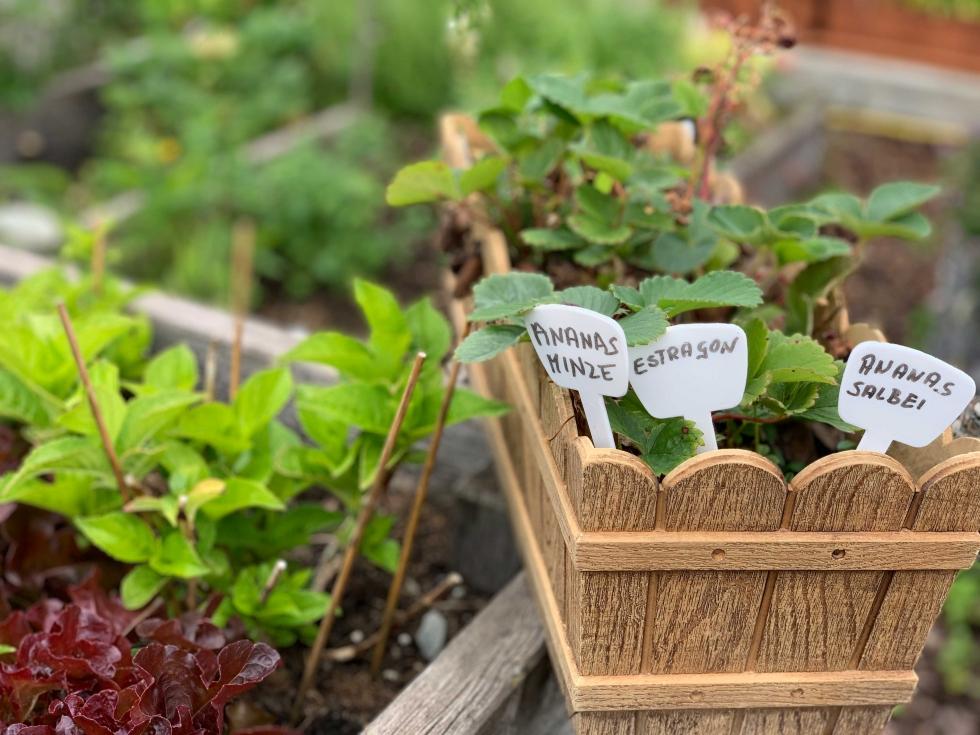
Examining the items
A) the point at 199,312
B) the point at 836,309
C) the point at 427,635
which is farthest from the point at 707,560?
the point at 199,312

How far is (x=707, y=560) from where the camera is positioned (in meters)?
0.87

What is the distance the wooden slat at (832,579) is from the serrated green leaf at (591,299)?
228mm

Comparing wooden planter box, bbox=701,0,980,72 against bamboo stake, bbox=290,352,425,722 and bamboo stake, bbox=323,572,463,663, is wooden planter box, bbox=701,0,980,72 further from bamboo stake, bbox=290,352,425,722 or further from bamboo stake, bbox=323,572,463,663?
bamboo stake, bbox=290,352,425,722

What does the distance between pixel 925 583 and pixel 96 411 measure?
3.01 ft

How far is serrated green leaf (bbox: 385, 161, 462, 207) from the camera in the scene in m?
1.14

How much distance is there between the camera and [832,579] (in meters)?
0.91

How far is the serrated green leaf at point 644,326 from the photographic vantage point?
82 cm

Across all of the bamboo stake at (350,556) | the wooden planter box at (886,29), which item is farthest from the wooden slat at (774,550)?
the wooden planter box at (886,29)

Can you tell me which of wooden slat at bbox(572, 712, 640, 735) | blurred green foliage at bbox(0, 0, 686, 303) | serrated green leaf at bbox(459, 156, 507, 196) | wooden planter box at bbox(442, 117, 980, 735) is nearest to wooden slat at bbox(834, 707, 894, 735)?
wooden planter box at bbox(442, 117, 980, 735)

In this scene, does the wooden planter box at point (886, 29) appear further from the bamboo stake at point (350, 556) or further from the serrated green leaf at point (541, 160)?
the bamboo stake at point (350, 556)

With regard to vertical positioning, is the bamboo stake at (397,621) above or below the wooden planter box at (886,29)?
below

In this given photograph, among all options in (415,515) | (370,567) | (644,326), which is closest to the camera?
(644,326)

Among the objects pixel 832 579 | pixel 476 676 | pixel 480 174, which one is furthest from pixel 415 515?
pixel 832 579

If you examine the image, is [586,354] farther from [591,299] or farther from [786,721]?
[786,721]
